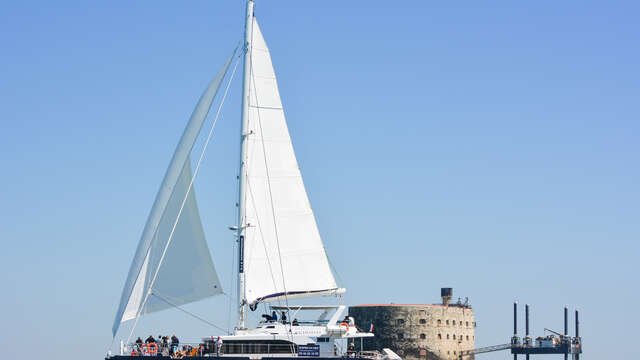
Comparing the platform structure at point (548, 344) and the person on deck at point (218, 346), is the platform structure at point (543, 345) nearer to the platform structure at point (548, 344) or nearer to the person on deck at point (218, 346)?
the platform structure at point (548, 344)

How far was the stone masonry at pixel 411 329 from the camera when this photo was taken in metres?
65.8

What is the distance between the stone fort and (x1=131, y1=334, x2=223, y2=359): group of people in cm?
2627

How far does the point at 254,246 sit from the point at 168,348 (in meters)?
5.29

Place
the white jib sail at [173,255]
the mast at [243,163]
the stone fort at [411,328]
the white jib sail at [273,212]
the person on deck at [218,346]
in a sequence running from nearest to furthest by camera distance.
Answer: the person on deck at [218,346], the white jib sail at [173,255], the mast at [243,163], the white jib sail at [273,212], the stone fort at [411,328]

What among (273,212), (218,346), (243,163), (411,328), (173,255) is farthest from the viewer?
(411,328)

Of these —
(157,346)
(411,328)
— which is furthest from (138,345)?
(411,328)

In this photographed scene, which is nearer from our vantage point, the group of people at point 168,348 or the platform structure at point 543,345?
the group of people at point 168,348

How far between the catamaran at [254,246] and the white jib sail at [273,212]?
0.04 meters

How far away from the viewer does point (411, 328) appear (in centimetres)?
6606

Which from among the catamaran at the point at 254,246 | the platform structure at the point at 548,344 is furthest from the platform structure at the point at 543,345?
the catamaran at the point at 254,246

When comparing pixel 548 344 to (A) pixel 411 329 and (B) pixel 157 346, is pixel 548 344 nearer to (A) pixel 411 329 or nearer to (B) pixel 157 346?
(A) pixel 411 329

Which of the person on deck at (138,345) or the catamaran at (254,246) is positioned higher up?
the catamaran at (254,246)

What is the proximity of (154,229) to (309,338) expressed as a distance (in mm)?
7288

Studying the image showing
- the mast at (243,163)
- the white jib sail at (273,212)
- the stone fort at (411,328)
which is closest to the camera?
the mast at (243,163)
